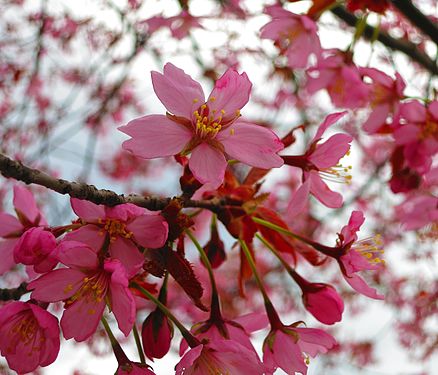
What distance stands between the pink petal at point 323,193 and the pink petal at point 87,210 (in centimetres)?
63

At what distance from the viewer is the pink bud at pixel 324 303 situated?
1472 mm

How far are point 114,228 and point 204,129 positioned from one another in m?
0.31

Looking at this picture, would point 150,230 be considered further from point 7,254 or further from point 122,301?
point 7,254

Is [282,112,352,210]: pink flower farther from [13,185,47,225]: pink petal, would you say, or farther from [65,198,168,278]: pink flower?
[13,185,47,225]: pink petal

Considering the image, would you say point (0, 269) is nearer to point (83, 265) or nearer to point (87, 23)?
point (83, 265)

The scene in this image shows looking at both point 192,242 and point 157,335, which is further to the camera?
point 192,242

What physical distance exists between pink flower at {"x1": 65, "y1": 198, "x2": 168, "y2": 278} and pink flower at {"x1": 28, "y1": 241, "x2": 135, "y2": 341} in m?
0.05

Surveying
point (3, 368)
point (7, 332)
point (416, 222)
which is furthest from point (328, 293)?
point (3, 368)

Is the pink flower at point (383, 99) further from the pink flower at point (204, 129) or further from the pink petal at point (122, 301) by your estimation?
the pink petal at point (122, 301)

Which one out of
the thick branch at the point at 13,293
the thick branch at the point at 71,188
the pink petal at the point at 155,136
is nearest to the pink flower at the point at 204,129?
the pink petal at the point at 155,136

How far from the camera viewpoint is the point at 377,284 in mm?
5098

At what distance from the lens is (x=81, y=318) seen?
1210 millimetres

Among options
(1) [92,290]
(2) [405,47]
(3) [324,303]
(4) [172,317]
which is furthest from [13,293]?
(2) [405,47]

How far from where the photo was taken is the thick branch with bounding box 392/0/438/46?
2105mm
